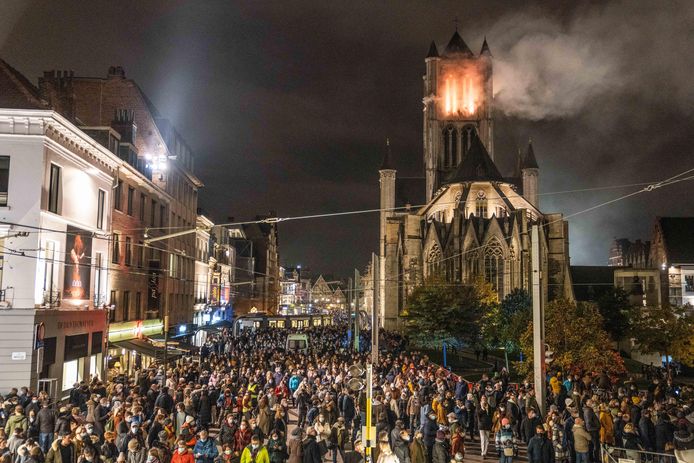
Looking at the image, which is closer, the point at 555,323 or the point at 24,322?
the point at 24,322

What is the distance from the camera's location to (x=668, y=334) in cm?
3934

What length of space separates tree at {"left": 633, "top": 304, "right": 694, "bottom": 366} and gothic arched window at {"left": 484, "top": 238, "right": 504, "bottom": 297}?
26.6m

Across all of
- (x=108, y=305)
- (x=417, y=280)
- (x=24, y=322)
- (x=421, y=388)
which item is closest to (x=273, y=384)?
(x=421, y=388)

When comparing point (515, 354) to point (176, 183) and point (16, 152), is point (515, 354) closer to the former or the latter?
point (176, 183)

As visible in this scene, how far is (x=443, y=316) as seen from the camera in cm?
4678

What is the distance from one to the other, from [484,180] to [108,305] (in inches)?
2390

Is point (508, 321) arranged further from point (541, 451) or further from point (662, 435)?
point (541, 451)

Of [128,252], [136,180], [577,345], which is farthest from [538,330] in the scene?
[136,180]

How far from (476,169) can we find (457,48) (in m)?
31.7

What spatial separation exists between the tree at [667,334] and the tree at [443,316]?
11426 millimetres

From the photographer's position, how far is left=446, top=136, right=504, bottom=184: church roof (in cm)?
8400

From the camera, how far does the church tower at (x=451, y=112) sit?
3991 inches

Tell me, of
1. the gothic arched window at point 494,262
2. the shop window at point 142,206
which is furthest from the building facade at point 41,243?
the gothic arched window at point 494,262

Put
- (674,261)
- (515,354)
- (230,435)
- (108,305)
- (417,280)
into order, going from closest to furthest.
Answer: (230,435) < (108,305) < (515,354) < (674,261) < (417,280)
